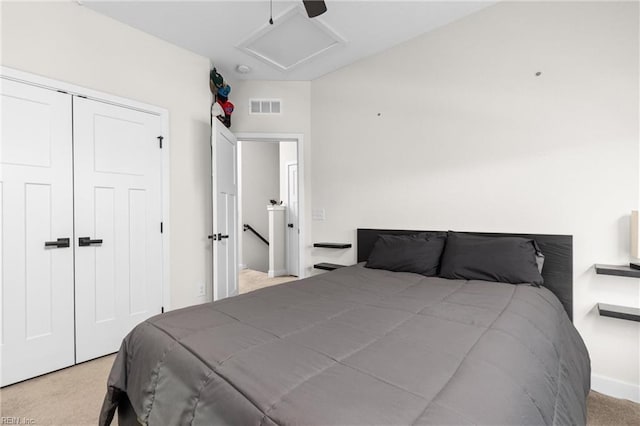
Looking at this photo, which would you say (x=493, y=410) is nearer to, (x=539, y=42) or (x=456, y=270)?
(x=456, y=270)

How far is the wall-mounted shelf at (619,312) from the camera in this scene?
1.84 m

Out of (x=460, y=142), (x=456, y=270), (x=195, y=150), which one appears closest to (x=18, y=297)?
(x=195, y=150)

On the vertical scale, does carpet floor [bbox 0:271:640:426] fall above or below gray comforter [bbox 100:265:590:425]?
below

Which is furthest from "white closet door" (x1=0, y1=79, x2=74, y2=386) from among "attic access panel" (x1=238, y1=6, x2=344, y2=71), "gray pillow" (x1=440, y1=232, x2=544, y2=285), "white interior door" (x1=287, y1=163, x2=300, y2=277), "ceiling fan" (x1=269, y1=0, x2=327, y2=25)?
"white interior door" (x1=287, y1=163, x2=300, y2=277)

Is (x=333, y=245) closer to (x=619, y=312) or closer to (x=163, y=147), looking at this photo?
(x=163, y=147)

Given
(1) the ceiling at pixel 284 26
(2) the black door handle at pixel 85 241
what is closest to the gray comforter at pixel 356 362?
(2) the black door handle at pixel 85 241

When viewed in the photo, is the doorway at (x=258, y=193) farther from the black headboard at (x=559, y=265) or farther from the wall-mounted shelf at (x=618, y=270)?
the wall-mounted shelf at (x=618, y=270)

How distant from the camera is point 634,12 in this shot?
6.49ft

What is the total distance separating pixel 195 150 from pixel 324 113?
151 centimetres

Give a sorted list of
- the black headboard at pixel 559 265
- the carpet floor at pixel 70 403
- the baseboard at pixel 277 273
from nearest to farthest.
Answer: the carpet floor at pixel 70 403 < the black headboard at pixel 559 265 < the baseboard at pixel 277 273

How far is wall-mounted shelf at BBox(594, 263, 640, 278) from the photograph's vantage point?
185 centimetres

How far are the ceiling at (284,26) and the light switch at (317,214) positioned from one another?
1.62 meters

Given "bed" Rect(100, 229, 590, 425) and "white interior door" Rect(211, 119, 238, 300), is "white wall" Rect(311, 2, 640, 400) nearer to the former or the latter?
"bed" Rect(100, 229, 590, 425)

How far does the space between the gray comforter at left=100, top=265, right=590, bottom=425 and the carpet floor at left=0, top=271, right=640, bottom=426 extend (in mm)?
376
